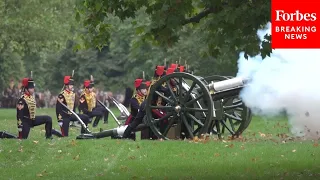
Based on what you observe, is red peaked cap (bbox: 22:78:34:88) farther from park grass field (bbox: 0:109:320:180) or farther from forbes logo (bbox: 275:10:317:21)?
forbes logo (bbox: 275:10:317:21)

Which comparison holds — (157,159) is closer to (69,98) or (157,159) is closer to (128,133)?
(128,133)

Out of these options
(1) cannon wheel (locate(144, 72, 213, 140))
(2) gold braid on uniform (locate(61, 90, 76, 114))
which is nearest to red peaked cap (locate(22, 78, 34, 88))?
(1) cannon wheel (locate(144, 72, 213, 140))

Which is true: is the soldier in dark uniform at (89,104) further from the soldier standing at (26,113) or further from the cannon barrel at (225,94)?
the cannon barrel at (225,94)

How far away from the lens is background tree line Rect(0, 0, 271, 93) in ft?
47.5

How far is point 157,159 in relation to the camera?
18656 millimetres

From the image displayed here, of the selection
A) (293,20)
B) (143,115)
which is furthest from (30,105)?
(293,20)

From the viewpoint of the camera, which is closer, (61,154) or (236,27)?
(236,27)

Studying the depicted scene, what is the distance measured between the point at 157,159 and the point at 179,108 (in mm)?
2704

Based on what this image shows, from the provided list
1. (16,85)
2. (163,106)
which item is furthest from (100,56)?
(163,106)

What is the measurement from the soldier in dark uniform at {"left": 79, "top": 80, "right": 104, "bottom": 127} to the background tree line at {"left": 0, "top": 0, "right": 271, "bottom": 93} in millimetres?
2140

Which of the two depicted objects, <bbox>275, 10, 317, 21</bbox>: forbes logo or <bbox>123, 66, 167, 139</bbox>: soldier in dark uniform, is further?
<bbox>123, 66, 167, 139</bbox>: soldier in dark uniform

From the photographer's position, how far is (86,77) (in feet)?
258

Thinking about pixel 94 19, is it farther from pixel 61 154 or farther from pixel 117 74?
pixel 117 74

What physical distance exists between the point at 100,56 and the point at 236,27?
65364 millimetres
